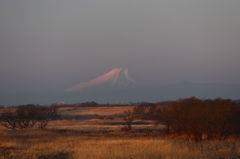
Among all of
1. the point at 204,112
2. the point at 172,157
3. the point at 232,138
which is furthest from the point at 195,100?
the point at 172,157

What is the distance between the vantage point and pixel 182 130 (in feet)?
99.2

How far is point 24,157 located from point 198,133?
50.5 feet

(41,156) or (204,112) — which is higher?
(204,112)

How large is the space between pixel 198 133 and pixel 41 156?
1437 centimetres

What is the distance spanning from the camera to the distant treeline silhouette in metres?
28.0

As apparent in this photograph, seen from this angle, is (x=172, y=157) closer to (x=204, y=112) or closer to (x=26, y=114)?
(x=204, y=112)

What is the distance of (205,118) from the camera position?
28094 millimetres

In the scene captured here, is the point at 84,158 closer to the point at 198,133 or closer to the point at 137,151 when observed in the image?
the point at 137,151

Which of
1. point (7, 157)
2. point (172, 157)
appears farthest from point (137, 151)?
point (7, 157)

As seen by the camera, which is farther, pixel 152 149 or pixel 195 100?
pixel 195 100

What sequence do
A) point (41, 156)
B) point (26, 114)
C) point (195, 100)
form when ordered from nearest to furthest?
point (41, 156) < point (195, 100) < point (26, 114)

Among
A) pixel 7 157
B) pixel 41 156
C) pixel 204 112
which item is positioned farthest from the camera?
pixel 204 112

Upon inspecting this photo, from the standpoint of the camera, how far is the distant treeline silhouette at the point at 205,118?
28.0m

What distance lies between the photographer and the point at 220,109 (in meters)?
28.0
